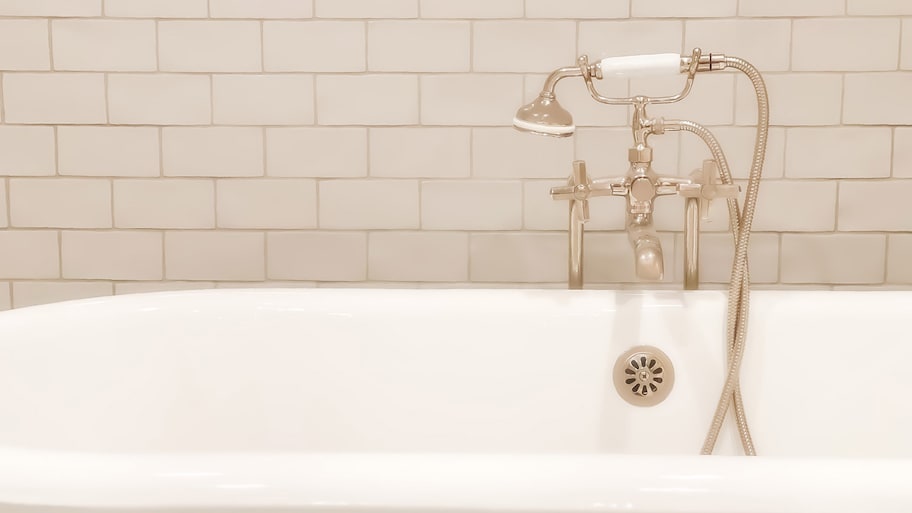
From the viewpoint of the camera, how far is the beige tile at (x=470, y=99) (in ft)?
5.82

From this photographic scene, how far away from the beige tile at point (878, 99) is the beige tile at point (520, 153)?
1.77 feet

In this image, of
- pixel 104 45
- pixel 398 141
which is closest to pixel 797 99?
pixel 398 141

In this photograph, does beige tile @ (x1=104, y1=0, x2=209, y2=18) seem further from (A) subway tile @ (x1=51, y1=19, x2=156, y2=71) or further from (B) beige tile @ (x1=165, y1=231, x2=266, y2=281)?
(B) beige tile @ (x1=165, y1=231, x2=266, y2=281)

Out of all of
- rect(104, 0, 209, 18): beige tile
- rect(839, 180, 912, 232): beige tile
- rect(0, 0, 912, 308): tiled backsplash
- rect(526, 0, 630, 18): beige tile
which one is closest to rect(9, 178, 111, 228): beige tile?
rect(0, 0, 912, 308): tiled backsplash

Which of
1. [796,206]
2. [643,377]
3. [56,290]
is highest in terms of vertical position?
[796,206]

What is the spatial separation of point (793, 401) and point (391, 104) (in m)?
0.91

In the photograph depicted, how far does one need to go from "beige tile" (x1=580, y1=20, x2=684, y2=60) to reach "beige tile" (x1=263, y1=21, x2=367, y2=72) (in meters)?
0.43

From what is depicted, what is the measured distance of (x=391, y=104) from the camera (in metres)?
1.79

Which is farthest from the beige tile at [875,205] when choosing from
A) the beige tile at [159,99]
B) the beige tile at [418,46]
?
the beige tile at [159,99]

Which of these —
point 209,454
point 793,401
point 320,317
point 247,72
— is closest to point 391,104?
point 247,72

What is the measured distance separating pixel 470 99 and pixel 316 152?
0.32 metres

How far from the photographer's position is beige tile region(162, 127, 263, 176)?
5.93 feet

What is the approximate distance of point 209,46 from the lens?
178 cm

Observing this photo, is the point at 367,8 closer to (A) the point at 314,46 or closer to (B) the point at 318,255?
(A) the point at 314,46
